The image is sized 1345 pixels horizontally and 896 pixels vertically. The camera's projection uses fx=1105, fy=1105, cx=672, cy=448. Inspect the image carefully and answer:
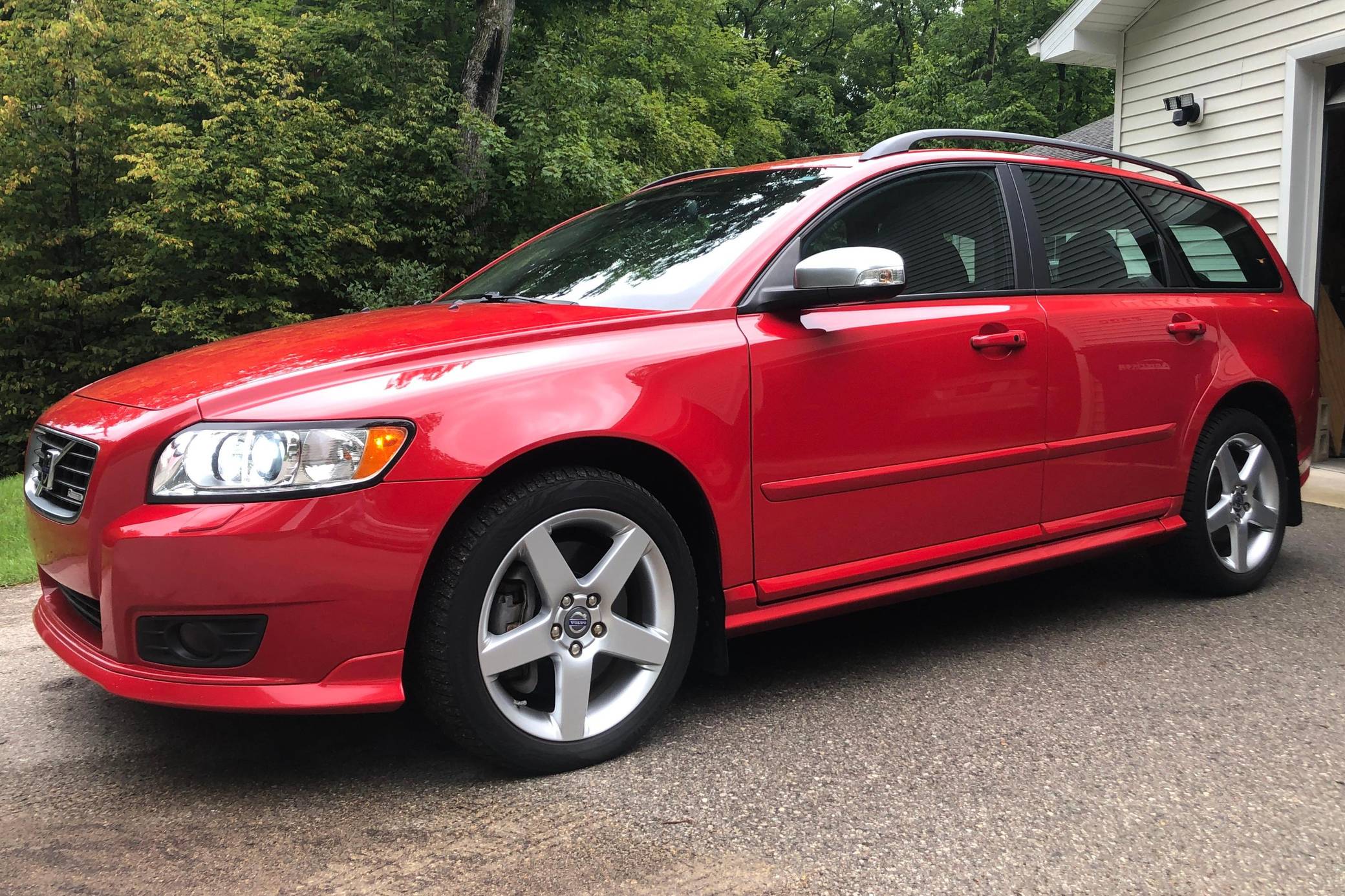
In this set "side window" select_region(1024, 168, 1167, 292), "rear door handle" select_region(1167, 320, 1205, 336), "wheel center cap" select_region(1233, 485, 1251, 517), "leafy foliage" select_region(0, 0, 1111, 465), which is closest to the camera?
"side window" select_region(1024, 168, 1167, 292)

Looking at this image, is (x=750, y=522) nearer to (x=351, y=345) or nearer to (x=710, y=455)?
(x=710, y=455)

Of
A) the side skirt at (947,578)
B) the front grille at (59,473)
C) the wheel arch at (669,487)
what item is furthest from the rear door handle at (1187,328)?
the front grille at (59,473)

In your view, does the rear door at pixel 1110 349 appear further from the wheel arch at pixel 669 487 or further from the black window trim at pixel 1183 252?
the wheel arch at pixel 669 487

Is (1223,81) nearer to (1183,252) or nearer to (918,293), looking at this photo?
(1183,252)

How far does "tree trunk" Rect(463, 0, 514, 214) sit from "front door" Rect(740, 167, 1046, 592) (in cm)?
1631

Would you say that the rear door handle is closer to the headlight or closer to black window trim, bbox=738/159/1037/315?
black window trim, bbox=738/159/1037/315

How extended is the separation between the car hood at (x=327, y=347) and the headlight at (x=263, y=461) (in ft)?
0.50

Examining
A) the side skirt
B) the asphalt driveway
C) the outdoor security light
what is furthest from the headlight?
the outdoor security light

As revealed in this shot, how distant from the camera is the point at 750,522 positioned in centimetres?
298

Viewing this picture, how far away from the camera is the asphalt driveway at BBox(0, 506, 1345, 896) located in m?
2.29

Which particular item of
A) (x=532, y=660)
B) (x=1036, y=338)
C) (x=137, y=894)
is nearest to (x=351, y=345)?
(x=532, y=660)

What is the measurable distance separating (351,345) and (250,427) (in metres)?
0.48

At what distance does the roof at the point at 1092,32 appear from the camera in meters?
9.91

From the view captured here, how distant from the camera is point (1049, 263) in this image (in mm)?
3783
